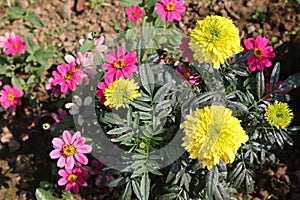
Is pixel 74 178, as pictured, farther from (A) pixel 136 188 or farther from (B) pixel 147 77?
(B) pixel 147 77

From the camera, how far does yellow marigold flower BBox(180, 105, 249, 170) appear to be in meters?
1.64

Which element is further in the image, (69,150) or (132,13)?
(132,13)

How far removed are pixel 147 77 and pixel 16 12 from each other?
1415 mm

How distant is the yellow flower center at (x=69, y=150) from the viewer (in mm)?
2098

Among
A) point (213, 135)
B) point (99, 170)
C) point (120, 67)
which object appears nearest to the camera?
point (213, 135)

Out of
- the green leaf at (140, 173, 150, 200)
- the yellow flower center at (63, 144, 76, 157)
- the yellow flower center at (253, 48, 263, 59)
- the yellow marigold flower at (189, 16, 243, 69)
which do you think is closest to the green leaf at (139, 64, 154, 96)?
the yellow marigold flower at (189, 16, 243, 69)

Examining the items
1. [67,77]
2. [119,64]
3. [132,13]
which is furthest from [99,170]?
[132,13]

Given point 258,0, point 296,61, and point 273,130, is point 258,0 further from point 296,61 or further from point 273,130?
point 273,130

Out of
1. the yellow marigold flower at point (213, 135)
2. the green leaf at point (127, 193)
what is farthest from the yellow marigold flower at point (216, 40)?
the green leaf at point (127, 193)

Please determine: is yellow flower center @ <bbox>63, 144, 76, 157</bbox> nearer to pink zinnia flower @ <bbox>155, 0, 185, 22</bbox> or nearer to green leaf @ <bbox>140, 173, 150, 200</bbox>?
green leaf @ <bbox>140, 173, 150, 200</bbox>

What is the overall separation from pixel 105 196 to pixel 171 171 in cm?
74

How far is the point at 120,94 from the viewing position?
180cm

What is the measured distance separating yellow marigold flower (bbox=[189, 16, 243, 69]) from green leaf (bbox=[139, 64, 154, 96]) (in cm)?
25

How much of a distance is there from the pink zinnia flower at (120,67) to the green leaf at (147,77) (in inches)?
4.0
